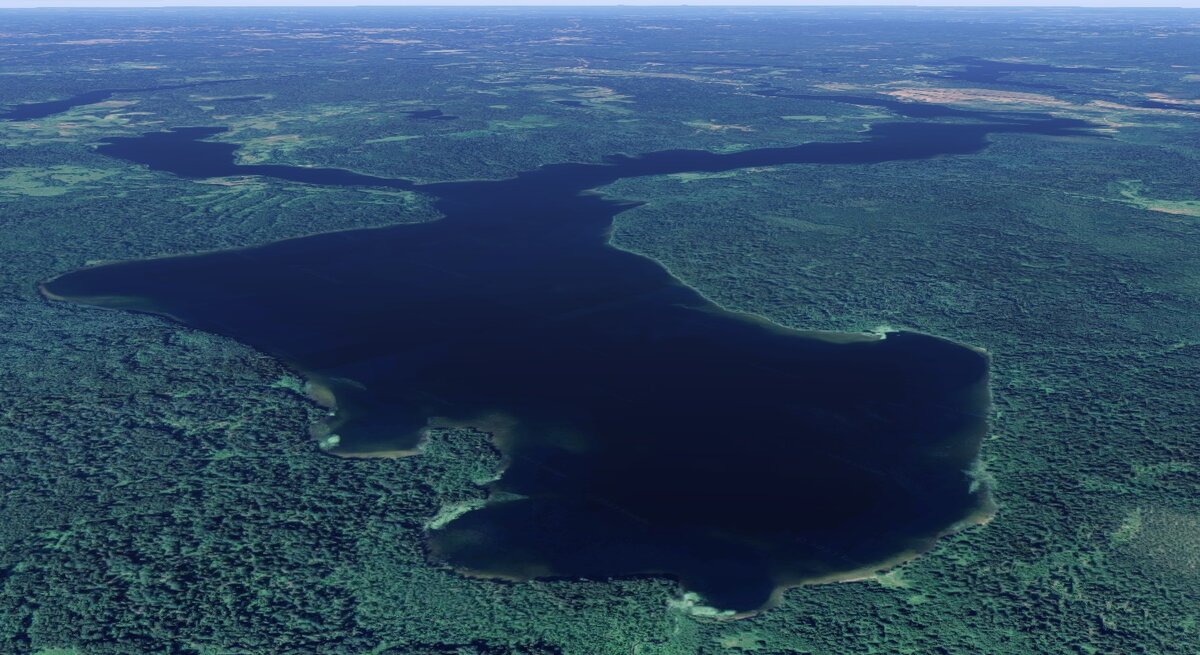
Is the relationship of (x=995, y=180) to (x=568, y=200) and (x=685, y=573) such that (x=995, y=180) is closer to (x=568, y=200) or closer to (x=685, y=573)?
(x=568, y=200)

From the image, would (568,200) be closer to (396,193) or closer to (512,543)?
(396,193)

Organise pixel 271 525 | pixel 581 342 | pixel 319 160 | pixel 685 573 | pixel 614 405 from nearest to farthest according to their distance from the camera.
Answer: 1. pixel 685 573
2. pixel 271 525
3. pixel 614 405
4. pixel 581 342
5. pixel 319 160

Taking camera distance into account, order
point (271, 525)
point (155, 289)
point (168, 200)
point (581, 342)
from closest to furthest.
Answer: point (271, 525)
point (581, 342)
point (155, 289)
point (168, 200)

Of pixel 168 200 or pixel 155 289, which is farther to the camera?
pixel 168 200

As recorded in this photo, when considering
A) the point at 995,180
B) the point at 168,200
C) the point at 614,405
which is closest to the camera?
the point at 614,405

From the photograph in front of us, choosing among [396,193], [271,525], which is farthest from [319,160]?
[271,525]

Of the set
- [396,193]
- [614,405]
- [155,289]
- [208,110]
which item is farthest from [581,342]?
[208,110]
